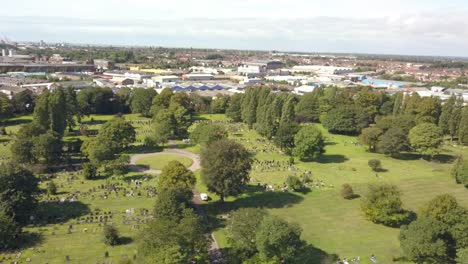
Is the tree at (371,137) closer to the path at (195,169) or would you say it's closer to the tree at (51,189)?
the path at (195,169)

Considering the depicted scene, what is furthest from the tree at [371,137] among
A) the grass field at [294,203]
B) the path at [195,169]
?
the path at [195,169]

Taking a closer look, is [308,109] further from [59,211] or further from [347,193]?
[59,211]

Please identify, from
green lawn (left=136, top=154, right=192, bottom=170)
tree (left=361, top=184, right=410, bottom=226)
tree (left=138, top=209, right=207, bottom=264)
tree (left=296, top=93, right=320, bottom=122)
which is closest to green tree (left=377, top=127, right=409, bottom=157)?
tree (left=361, top=184, right=410, bottom=226)

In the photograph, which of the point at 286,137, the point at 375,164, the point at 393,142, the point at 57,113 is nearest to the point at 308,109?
the point at 286,137

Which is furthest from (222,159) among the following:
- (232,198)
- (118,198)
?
(118,198)

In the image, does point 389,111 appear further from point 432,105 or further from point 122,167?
point 122,167
